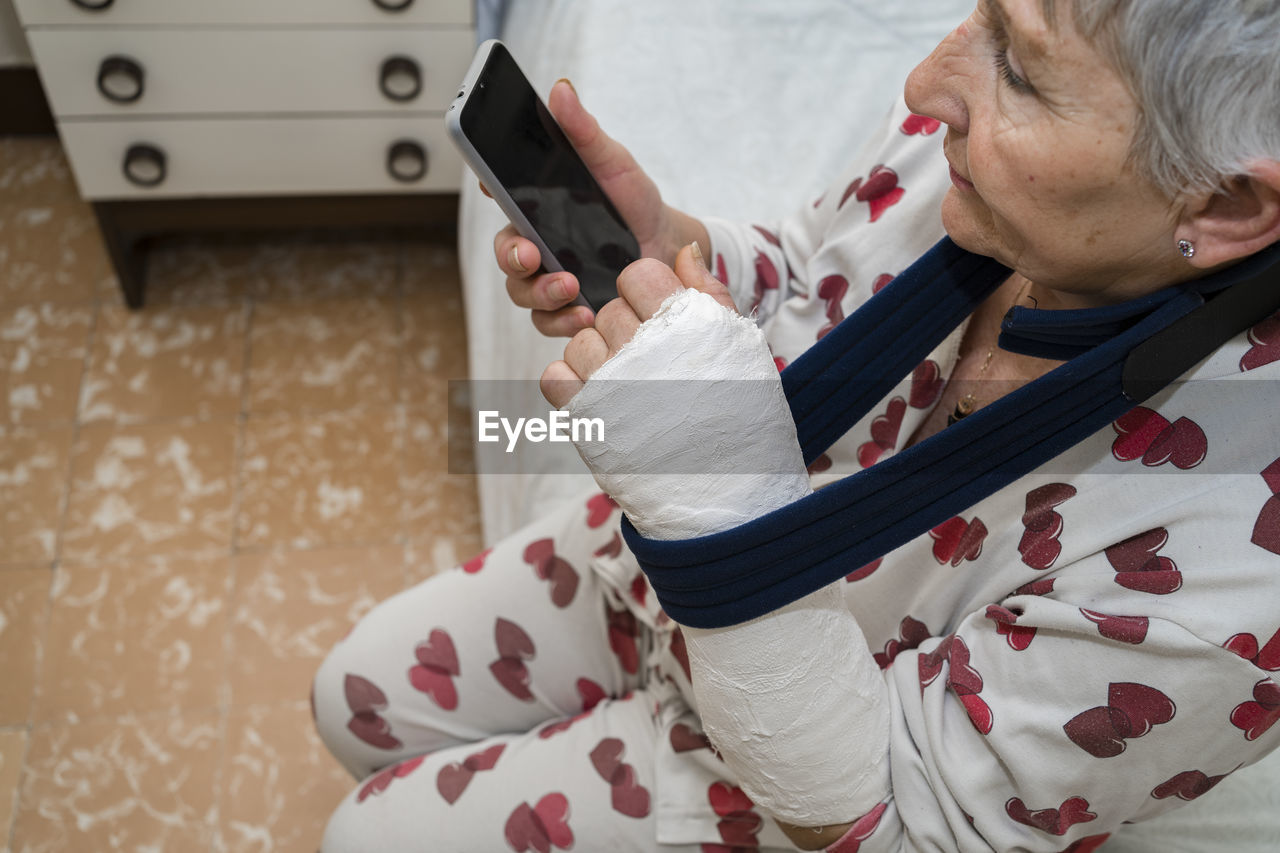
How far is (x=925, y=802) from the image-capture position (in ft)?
2.27

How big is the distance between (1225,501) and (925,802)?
257 mm

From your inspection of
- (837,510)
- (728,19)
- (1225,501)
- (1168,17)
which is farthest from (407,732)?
(728,19)

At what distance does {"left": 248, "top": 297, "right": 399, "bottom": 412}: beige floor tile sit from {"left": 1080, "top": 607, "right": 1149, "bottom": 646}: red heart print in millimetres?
1254

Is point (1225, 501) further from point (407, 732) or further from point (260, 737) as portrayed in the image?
point (260, 737)

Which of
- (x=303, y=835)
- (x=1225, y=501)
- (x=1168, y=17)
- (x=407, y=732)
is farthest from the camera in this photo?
(x=303, y=835)

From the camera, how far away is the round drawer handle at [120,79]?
1460 mm

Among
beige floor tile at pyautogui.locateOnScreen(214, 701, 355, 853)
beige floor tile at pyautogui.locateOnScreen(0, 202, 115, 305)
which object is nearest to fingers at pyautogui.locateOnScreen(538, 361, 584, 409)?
beige floor tile at pyautogui.locateOnScreen(214, 701, 355, 853)

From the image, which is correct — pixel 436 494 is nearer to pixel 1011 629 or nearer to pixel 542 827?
pixel 542 827

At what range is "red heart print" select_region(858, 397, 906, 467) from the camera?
804 millimetres

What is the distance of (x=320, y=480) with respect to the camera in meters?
1.59

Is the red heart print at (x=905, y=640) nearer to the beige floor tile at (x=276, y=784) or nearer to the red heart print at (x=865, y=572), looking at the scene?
the red heart print at (x=865, y=572)

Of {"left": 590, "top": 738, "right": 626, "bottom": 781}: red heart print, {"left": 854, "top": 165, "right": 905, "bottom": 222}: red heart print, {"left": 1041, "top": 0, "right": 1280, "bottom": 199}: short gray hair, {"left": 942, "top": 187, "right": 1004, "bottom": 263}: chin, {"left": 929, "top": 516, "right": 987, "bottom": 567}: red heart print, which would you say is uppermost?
{"left": 1041, "top": 0, "right": 1280, "bottom": 199}: short gray hair

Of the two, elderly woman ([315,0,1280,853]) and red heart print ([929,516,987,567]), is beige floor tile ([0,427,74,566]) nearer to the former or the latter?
elderly woman ([315,0,1280,853])

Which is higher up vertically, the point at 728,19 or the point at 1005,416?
the point at 1005,416
